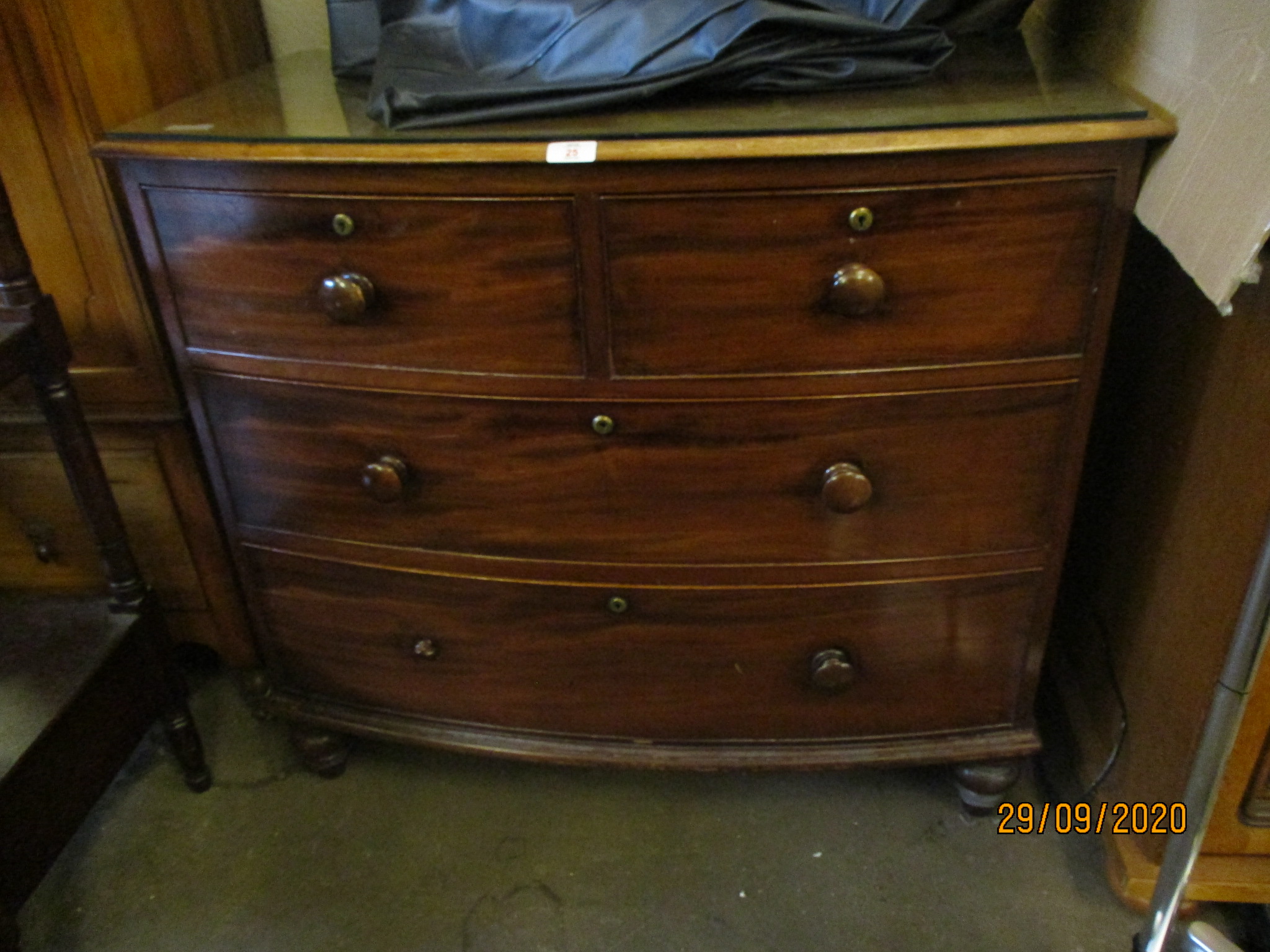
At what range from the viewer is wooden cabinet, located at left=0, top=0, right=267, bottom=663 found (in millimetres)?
1079

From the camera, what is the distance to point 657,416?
3.13ft

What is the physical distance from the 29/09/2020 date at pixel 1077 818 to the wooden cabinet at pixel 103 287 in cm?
112

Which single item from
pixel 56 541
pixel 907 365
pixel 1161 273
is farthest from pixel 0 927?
pixel 1161 273

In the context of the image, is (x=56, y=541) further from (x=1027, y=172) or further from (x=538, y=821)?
(x=1027, y=172)

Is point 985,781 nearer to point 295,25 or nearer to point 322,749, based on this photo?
point 322,749

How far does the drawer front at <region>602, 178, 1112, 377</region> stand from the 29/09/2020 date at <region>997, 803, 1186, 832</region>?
58 cm

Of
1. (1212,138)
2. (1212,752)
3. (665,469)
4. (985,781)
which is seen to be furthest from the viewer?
(985,781)

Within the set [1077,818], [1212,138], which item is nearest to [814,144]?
[1212,138]

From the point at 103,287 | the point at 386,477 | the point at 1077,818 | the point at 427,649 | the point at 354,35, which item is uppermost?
the point at 354,35

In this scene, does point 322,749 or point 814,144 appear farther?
point 322,749

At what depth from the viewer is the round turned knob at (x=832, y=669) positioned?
3.54ft

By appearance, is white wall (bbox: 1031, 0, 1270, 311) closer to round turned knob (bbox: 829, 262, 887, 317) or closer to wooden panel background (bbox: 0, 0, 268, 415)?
round turned knob (bbox: 829, 262, 887, 317)

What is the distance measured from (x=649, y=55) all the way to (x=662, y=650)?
634 mm

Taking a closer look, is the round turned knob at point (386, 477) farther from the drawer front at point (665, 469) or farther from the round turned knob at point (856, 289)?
the round turned knob at point (856, 289)
